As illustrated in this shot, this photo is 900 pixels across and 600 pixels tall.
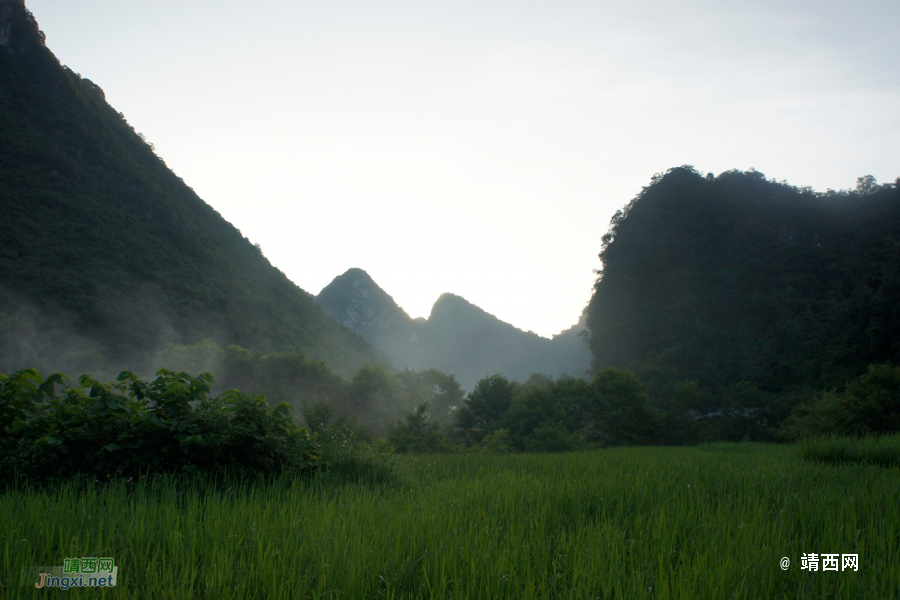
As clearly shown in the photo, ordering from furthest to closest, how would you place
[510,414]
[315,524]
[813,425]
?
[510,414], [813,425], [315,524]

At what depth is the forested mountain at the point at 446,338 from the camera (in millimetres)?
104312

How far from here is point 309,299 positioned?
60562 millimetres

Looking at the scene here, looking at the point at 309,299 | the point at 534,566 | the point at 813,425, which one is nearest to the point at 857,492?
the point at 534,566

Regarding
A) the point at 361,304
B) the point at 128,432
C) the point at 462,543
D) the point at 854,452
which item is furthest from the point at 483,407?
the point at 361,304

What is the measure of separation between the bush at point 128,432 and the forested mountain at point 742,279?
90.4ft

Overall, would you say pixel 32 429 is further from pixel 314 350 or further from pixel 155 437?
pixel 314 350

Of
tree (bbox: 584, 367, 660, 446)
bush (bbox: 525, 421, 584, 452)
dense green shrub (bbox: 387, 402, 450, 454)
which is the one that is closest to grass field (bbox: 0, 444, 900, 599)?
bush (bbox: 525, 421, 584, 452)

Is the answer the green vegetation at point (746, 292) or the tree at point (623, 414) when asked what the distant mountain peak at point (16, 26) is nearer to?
the green vegetation at point (746, 292)

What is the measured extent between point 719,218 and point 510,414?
105 feet

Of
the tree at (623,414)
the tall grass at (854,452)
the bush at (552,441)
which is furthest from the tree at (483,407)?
the tall grass at (854,452)

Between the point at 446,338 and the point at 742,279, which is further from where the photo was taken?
the point at 446,338

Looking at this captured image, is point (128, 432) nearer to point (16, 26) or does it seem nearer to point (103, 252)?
point (103, 252)

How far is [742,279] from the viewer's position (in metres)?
36.2

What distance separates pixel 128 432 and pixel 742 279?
41800 mm
